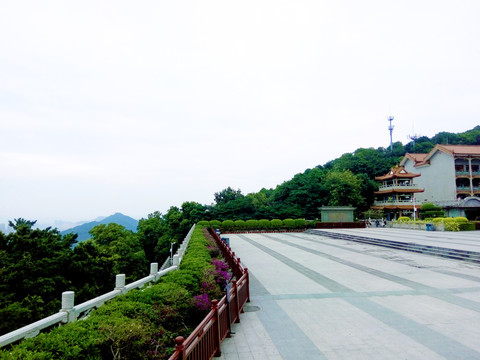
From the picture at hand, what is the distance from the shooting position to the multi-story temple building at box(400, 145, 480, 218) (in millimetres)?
40031

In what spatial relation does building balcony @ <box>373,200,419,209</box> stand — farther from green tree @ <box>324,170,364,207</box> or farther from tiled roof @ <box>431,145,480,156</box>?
tiled roof @ <box>431,145,480,156</box>

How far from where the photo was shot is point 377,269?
1118 cm

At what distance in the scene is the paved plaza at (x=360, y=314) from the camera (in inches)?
186

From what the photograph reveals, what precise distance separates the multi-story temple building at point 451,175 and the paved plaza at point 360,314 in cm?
3343

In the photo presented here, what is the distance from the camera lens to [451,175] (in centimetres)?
4081

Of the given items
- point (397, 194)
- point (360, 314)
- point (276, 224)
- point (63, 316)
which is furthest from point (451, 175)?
point (63, 316)

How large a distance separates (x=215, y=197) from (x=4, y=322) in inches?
1574

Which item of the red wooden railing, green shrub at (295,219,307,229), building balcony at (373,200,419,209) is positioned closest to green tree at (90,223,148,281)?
green shrub at (295,219,307,229)

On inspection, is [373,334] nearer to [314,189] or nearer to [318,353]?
[318,353]

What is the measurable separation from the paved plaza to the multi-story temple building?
1316 inches

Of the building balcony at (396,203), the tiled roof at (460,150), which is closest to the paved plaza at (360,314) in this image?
the building balcony at (396,203)

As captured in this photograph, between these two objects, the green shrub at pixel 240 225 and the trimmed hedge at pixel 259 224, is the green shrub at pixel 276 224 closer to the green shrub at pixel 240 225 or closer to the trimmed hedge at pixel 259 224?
the trimmed hedge at pixel 259 224

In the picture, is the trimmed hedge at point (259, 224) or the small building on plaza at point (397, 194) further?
the small building on plaza at point (397, 194)

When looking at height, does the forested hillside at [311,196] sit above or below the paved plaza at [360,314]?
above
